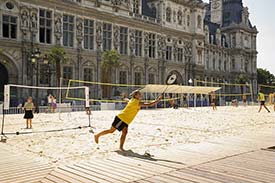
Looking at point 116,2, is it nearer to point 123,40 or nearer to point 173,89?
point 123,40

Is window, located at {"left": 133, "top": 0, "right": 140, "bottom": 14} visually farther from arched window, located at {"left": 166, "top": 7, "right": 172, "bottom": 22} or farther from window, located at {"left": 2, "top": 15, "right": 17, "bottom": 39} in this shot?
window, located at {"left": 2, "top": 15, "right": 17, "bottom": 39}

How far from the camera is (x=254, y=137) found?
432 inches

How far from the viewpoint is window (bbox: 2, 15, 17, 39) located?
30.6m

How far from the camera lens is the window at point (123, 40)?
4091 cm

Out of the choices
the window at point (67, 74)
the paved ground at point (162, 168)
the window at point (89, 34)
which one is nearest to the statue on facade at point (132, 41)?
the window at point (89, 34)

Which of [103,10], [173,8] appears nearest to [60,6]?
[103,10]

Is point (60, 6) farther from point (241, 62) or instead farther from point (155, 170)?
point (241, 62)

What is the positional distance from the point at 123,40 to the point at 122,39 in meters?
0.19

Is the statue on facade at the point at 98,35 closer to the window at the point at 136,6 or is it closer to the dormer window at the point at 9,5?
the window at the point at 136,6

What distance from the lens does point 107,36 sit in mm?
39312

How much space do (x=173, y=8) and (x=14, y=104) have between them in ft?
97.7

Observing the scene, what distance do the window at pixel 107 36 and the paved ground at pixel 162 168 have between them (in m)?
31.2

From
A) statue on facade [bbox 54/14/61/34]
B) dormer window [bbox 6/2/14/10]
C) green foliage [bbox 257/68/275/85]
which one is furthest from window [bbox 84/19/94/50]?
green foliage [bbox 257/68/275/85]

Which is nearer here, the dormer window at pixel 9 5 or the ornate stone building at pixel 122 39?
the dormer window at pixel 9 5
